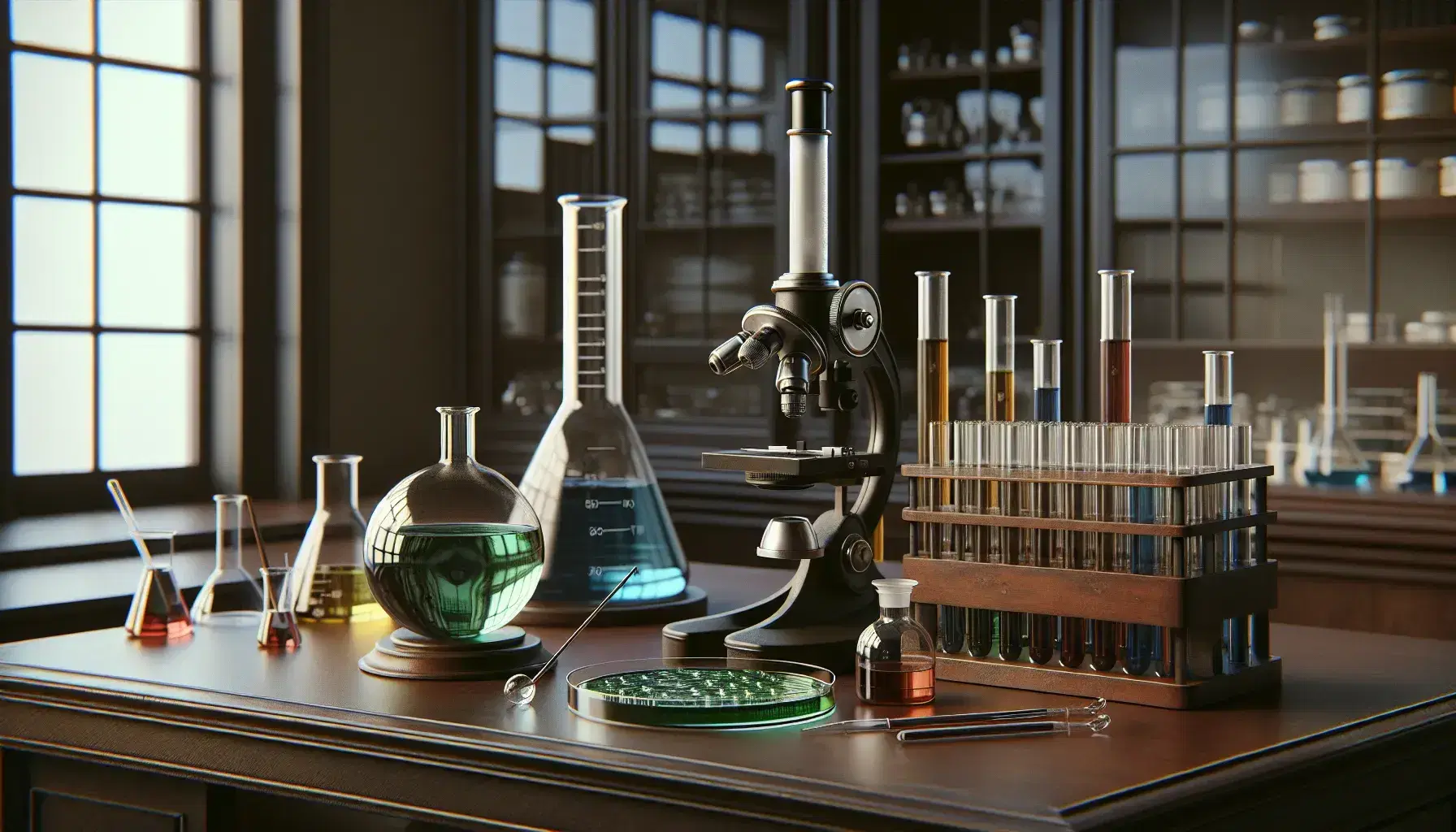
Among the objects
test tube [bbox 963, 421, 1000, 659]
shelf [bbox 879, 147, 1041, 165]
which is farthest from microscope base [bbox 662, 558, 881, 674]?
shelf [bbox 879, 147, 1041, 165]

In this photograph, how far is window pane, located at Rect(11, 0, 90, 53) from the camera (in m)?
3.01

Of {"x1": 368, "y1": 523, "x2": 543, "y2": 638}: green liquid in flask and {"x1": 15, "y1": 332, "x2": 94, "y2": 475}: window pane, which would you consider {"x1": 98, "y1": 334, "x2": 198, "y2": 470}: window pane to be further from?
{"x1": 368, "y1": 523, "x2": 543, "y2": 638}: green liquid in flask

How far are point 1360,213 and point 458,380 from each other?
84.0 inches

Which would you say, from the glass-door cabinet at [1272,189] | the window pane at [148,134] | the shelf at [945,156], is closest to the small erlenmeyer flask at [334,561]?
the window pane at [148,134]

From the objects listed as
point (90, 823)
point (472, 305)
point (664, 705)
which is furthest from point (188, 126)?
point (664, 705)

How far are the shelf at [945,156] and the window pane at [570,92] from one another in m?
0.77

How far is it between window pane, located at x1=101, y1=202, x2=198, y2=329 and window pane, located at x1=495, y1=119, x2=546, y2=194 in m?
0.83

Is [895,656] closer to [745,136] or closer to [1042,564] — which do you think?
[1042,564]

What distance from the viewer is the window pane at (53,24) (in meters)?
3.01

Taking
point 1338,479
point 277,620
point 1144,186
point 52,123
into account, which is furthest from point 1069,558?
point 52,123

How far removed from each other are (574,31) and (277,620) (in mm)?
2737

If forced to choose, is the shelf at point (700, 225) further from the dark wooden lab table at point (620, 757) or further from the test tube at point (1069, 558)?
the test tube at point (1069, 558)

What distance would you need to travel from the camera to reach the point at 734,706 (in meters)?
1.03

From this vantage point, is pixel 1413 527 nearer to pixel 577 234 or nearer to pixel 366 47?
pixel 577 234
